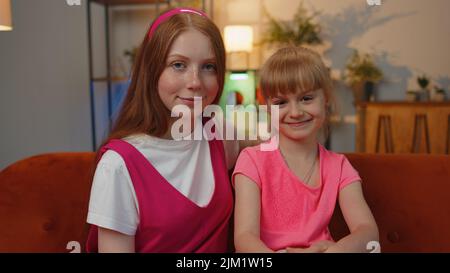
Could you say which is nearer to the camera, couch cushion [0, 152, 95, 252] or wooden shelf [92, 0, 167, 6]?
couch cushion [0, 152, 95, 252]

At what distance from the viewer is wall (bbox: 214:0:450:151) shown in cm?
301

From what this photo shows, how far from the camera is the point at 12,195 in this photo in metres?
1.02

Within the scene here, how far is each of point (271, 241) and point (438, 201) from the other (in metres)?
0.42

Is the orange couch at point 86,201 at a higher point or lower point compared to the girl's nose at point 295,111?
lower

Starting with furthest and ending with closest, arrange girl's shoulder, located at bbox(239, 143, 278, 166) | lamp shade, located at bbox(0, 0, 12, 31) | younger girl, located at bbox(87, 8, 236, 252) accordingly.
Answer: lamp shade, located at bbox(0, 0, 12, 31) < girl's shoulder, located at bbox(239, 143, 278, 166) < younger girl, located at bbox(87, 8, 236, 252)

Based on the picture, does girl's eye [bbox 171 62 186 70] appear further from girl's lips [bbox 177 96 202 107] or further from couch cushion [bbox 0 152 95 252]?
couch cushion [bbox 0 152 95 252]


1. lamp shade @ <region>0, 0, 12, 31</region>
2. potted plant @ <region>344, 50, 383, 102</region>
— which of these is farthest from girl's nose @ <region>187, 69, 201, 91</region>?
potted plant @ <region>344, 50, 383, 102</region>

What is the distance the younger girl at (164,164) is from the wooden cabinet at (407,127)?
2.06 metres

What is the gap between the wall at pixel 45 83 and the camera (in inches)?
112

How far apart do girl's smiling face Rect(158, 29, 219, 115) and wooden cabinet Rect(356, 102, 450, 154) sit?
7.00ft

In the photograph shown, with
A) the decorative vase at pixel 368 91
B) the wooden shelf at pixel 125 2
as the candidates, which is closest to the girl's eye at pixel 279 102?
the decorative vase at pixel 368 91

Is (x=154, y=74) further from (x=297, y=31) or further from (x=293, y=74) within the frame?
(x=297, y=31)

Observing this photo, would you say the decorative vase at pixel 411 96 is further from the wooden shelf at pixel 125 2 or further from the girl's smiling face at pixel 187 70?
the girl's smiling face at pixel 187 70

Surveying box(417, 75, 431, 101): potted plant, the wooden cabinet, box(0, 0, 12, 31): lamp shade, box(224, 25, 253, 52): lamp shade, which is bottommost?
the wooden cabinet
